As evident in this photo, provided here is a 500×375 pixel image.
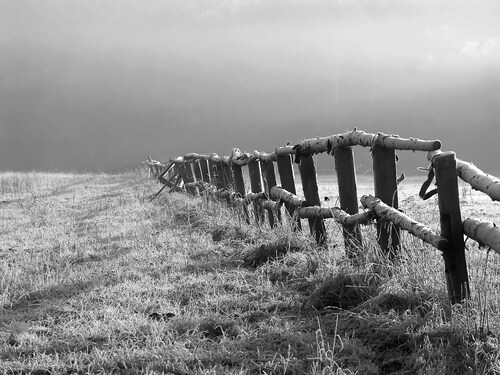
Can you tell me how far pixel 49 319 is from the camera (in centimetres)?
475

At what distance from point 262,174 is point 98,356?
561 cm

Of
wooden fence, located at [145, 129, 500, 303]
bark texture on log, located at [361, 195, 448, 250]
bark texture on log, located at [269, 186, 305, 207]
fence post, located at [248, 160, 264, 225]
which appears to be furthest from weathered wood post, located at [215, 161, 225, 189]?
bark texture on log, located at [361, 195, 448, 250]

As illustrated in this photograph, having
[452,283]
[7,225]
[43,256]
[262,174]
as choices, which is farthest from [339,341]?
[7,225]

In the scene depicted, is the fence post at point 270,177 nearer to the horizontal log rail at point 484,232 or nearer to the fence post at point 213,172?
the fence post at point 213,172

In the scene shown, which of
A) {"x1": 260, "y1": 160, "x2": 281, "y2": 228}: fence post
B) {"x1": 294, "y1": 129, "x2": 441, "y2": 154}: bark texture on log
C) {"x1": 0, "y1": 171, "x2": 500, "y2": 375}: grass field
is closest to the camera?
{"x1": 0, "y1": 171, "x2": 500, "y2": 375}: grass field

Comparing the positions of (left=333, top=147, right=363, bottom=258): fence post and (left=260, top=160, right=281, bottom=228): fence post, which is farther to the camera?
(left=260, top=160, right=281, bottom=228): fence post

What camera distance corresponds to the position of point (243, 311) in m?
4.73

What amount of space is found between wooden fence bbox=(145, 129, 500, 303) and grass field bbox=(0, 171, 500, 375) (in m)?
0.18

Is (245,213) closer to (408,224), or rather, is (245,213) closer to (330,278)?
(330,278)

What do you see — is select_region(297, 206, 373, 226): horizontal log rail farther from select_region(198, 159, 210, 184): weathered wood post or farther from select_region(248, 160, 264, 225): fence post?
select_region(198, 159, 210, 184): weathered wood post

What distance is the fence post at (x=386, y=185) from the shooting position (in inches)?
200

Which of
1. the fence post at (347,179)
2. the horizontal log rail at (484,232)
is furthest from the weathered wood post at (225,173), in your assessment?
the horizontal log rail at (484,232)

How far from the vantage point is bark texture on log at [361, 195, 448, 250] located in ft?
12.8

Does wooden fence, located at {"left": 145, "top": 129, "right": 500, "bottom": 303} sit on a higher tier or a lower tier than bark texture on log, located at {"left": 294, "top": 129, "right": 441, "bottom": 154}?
lower
